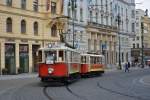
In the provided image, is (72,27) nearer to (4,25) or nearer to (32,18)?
(32,18)

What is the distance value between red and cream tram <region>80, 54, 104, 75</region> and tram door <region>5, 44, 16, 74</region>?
11097 mm

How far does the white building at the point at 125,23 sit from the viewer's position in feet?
334

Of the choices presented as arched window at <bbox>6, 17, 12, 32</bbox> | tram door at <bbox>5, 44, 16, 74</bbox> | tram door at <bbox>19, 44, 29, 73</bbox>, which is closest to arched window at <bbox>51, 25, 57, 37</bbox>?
tram door at <bbox>19, 44, 29, 73</bbox>

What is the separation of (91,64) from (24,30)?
13985 mm

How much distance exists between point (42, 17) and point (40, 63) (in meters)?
33.6

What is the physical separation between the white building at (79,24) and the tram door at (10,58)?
15.0 m

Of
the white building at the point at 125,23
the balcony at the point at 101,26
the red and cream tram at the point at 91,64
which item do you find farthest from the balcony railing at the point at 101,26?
the red and cream tram at the point at 91,64

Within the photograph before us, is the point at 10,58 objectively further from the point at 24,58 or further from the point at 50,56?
the point at 50,56

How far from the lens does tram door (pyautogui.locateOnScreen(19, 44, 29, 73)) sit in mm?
60375

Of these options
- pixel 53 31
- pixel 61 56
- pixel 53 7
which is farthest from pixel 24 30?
pixel 61 56

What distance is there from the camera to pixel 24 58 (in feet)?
200

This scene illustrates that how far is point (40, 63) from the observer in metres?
32.7

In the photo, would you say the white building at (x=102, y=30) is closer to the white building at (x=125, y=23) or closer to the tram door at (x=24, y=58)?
the white building at (x=125, y=23)

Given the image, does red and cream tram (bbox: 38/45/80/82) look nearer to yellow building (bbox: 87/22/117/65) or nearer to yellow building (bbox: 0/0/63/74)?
yellow building (bbox: 0/0/63/74)
